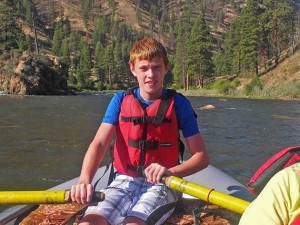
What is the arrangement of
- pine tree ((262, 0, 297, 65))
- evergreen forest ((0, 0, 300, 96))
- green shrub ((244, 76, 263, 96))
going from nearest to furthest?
green shrub ((244, 76, 263, 96)) → evergreen forest ((0, 0, 300, 96)) → pine tree ((262, 0, 297, 65))

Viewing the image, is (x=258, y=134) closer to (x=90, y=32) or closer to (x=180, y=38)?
(x=180, y=38)

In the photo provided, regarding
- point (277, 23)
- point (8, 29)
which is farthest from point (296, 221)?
point (277, 23)

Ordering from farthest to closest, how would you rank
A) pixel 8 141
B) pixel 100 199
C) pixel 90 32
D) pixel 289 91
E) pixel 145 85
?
pixel 90 32, pixel 289 91, pixel 8 141, pixel 145 85, pixel 100 199

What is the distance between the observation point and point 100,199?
2295mm

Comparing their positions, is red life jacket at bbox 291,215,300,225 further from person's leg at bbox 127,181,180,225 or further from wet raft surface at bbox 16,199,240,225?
wet raft surface at bbox 16,199,240,225

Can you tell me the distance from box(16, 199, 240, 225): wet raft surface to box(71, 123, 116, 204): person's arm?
1.09 feet

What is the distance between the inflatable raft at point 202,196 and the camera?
7.18ft

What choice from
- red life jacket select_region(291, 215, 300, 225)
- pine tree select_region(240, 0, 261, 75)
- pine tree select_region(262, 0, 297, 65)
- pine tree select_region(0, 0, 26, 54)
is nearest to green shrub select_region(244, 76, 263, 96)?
pine tree select_region(240, 0, 261, 75)

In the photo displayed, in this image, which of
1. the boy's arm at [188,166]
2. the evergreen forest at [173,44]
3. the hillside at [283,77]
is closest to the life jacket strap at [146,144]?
the boy's arm at [188,166]

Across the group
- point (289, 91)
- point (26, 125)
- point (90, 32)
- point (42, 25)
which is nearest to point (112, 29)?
point (90, 32)

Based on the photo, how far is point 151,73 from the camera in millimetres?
2707

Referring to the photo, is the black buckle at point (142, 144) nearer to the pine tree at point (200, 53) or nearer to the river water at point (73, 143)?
the river water at point (73, 143)

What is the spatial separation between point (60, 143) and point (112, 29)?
303 ft

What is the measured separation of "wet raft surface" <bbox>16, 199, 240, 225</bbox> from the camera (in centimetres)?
288
